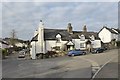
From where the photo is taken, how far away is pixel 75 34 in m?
76.8

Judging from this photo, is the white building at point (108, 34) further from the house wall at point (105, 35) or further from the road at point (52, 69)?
the road at point (52, 69)

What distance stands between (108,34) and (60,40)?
23892 millimetres

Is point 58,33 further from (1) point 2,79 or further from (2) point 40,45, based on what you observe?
(1) point 2,79

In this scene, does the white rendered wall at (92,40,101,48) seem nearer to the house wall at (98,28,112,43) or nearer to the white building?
the white building

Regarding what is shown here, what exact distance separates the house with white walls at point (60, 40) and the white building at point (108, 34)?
9.24 m

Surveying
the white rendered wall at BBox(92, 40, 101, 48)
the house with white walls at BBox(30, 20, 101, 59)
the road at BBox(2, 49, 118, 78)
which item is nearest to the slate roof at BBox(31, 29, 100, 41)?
the house with white walls at BBox(30, 20, 101, 59)

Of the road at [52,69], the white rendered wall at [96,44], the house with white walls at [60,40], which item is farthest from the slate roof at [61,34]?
the road at [52,69]

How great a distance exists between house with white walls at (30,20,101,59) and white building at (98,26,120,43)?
9244 millimetres

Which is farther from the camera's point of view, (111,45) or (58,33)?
(111,45)

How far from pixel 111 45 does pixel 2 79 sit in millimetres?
62954

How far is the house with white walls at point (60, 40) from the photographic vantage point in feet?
219

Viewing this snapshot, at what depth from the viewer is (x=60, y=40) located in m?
71.2

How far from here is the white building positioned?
87613mm

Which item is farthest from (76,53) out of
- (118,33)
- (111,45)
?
(118,33)
